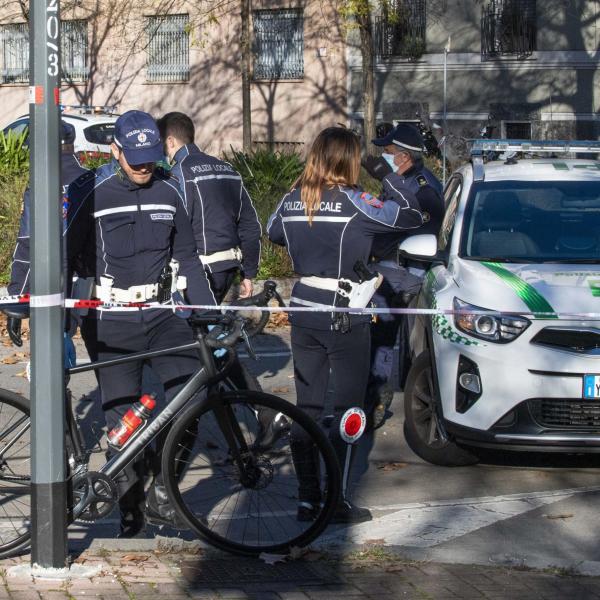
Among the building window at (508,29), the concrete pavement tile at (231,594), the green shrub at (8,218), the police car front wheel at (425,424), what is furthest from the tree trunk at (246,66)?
the concrete pavement tile at (231,594)

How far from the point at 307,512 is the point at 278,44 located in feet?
82.2

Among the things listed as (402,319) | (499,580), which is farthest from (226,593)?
(402,319)

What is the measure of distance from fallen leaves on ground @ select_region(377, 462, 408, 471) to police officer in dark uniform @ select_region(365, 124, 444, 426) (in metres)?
0.77

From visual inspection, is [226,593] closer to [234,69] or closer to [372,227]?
[372,227]

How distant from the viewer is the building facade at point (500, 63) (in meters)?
27.9

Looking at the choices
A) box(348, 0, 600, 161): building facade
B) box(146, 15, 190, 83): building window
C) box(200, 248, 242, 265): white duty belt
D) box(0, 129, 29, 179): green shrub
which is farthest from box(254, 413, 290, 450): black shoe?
box(146, 15, 190, 83): building window

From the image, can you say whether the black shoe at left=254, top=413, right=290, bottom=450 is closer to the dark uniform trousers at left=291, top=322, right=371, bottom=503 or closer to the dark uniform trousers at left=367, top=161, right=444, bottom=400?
the dark uniform trousers at left=291, top=322, right=371, bottom=503

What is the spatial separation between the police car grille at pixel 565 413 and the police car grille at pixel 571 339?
27cm

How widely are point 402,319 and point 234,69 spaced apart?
21990 mm

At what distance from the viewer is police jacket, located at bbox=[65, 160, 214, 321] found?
18.6 feet

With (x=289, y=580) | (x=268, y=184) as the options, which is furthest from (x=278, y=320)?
(x=289, y=580)

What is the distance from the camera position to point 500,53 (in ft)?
92.5

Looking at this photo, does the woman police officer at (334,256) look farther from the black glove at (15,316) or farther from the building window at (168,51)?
the building window at (168,51)

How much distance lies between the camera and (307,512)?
553 centimetres
